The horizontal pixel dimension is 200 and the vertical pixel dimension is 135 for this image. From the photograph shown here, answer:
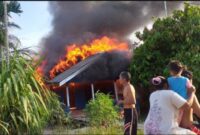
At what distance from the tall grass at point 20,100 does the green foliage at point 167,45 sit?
801 cm

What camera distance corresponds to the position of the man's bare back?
782 centimetres

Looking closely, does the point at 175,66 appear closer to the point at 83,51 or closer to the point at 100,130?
the point at 100,130

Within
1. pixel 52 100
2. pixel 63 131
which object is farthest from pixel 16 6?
pixel 52 100

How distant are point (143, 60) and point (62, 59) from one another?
1117cm

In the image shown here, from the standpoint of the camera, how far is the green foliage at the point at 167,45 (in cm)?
1609

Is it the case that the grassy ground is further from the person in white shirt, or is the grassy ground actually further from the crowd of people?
the person in white shirt

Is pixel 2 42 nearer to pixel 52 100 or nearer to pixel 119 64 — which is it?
pixel 119 64

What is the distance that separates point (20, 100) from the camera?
27.3ft

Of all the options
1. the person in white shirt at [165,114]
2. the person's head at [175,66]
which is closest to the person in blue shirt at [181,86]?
the person's head at [175,66]

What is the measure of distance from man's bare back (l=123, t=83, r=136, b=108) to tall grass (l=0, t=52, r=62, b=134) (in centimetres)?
167

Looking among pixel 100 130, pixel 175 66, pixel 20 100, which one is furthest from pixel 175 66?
pixel 100 130

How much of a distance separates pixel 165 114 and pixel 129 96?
3.27m

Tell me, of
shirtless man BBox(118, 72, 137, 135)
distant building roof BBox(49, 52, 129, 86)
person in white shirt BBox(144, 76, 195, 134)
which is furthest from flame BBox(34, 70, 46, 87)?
distant building roof BBox(49, 52, 129, 86)

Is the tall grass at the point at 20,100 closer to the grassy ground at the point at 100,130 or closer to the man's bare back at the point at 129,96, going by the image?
the man's bare back at the point at 129,96
